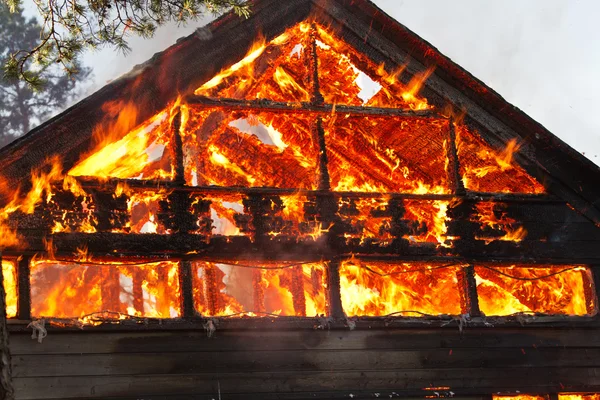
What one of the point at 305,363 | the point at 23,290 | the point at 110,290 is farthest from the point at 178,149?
the point at 110,290

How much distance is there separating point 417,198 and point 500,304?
145 inches

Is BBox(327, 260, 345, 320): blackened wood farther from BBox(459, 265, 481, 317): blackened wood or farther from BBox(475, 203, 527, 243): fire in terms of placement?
BBox(475, 203, 527, 243): fire

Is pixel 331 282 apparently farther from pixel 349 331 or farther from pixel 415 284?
pixel 415 284

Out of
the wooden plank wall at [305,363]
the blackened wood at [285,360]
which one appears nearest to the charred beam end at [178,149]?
the wooden plank wall at [305,363]

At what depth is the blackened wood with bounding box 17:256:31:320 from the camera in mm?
7801

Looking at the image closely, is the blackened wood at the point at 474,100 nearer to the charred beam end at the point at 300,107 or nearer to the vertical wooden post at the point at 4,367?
the charred beam end at the point at 300,107

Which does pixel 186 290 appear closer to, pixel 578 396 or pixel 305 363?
pixel 305 363

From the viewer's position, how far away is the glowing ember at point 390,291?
35.4ft

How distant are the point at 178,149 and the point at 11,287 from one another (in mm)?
2378

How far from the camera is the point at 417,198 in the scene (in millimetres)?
9570

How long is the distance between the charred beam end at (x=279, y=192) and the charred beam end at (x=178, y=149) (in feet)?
0.38

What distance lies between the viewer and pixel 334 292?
29.2 feet

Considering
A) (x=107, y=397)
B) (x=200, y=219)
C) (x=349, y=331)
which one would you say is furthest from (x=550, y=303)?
(x=107, y=397)

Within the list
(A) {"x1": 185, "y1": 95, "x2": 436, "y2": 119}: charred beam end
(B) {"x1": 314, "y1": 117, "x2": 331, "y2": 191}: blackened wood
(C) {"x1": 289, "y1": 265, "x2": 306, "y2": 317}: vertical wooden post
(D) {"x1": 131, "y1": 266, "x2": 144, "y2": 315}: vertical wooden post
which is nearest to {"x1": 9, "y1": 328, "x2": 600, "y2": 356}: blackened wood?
(B) {"x1": 314, "y1": 117, "x2": 331, "y2": 191}: blackened wood
